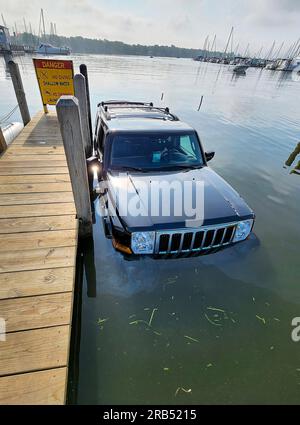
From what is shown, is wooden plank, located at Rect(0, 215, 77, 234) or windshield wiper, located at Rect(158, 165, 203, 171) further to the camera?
windshield wiper, located at Rect(158, 165, 203, 171)

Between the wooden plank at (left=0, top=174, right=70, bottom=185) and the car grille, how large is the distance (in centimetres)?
262

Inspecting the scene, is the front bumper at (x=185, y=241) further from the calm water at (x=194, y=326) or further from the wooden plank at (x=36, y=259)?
the wooden plank at (x=36, y=259)

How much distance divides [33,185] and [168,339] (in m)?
3.53

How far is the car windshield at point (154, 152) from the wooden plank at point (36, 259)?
1756mm

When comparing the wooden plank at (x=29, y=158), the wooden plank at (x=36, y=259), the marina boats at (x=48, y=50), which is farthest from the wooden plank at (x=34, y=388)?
the marina boats at (x=48, y=50)

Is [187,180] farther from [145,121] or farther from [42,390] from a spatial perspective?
[42,390]

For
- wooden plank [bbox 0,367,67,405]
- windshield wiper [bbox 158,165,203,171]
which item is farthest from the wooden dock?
windshield wiper [bbox 158,165,203,171]

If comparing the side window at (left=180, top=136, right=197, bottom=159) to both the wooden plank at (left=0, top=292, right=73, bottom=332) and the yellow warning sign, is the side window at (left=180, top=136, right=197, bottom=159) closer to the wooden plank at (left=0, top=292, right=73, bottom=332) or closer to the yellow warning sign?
the wooden plank at (left=0, top=292, right=73, bottom=332)

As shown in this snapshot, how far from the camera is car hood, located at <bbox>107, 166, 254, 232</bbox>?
2.90m

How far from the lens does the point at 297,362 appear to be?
253 cm

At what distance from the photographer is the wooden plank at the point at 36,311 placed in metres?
2.03

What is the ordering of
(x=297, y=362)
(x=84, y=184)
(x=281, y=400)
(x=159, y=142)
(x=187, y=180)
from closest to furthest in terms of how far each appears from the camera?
(x=281, y=400) → (x=297, y=362) → (x=84, y=184) → (x=187, y=180) → (x=159, y=142)

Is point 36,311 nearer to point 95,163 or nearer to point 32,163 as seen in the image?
point 95,163
